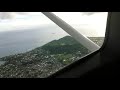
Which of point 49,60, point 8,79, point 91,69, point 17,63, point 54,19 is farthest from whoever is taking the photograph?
point 17,63

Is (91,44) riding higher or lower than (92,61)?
lower

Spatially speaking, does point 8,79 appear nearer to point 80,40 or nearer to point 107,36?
point 107,36
